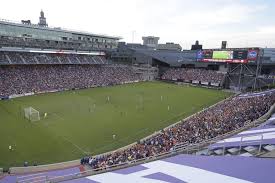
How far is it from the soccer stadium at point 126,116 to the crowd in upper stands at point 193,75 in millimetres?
311

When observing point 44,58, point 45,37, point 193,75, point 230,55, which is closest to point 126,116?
point 44,58

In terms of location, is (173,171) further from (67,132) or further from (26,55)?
(26,55)

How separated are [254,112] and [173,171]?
2014cm

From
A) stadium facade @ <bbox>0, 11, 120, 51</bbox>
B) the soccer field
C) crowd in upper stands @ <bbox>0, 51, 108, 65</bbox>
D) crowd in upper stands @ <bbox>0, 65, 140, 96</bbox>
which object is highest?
stadium facade @ <bbox>0, 11, 120, 51</bbox>

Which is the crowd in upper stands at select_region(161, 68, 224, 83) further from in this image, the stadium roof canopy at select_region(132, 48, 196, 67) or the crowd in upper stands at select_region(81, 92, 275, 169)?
Result: the crowd in upper stands at select_region(81, 92, 275, 169)

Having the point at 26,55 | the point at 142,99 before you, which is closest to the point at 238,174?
the point at 142,99

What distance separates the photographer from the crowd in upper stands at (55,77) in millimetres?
47869

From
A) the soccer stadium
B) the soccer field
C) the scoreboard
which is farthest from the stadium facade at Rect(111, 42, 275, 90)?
the soccer field

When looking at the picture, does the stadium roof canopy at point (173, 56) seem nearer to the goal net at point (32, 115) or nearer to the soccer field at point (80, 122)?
the soccer field at point (80, 122)

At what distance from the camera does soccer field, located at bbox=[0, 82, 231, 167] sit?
877 inches

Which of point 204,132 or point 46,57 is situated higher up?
point 46,57

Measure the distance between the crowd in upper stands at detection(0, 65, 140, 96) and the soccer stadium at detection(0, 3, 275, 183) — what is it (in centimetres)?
22

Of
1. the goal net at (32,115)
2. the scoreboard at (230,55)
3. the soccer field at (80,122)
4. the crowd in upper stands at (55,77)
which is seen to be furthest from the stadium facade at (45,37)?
the scoreboard at (230,55)

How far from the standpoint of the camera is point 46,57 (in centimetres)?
6072
